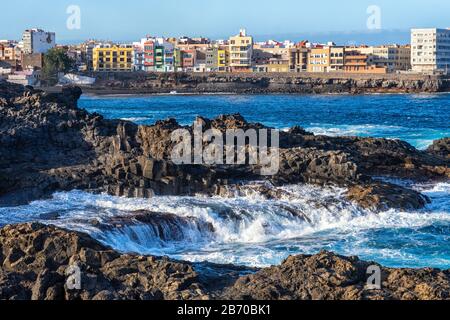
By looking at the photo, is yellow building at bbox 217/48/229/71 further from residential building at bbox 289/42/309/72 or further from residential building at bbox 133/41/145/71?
residential building at bbox 133/41/145/71

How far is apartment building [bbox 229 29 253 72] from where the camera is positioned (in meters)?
A: 140

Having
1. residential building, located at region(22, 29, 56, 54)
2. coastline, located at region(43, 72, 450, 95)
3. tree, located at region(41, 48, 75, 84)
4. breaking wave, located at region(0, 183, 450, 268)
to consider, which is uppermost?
residential building, located at region(22, 29, 56, 54)

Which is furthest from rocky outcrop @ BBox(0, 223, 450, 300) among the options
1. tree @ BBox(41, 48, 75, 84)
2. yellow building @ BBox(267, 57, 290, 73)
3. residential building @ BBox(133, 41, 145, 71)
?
residential building @ BBox(133, 41, 145, 71)

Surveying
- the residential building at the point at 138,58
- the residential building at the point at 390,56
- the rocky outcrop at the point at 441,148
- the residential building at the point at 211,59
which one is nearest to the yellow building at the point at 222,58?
the residential building at the point at 211,59

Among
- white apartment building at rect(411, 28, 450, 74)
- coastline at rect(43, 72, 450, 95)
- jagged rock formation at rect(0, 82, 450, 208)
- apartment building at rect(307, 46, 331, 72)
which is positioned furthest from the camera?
white apartment building at rect(411, 28, 450, 74)

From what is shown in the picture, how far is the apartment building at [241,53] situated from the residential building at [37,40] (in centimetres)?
2852

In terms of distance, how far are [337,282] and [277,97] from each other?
97.5 metres

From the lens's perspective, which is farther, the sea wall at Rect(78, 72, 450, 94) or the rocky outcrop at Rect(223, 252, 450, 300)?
the sea wall at Rect(78, 72, 450, 94)

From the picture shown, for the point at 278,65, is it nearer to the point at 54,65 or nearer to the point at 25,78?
the point at 54,65

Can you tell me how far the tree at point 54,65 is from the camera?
4368 inches

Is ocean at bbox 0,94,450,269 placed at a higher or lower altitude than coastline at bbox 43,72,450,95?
lower

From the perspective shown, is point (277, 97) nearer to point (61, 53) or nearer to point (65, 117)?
point (61, 53)

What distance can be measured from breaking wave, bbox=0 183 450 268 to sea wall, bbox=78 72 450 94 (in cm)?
8901
